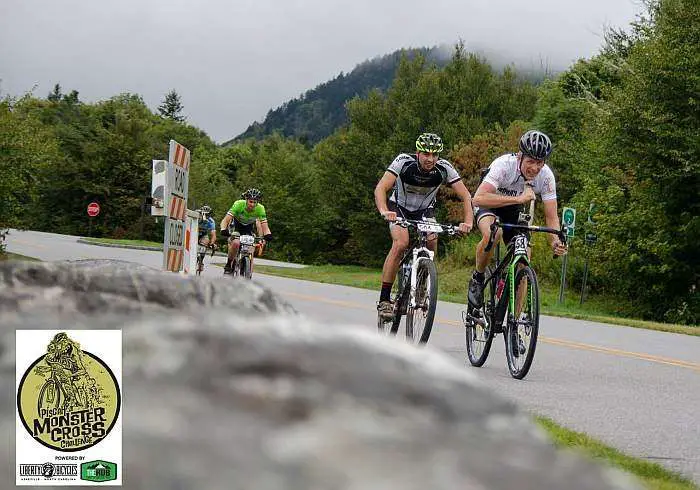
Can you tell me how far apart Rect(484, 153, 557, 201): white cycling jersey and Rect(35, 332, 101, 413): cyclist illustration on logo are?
6.81 metres

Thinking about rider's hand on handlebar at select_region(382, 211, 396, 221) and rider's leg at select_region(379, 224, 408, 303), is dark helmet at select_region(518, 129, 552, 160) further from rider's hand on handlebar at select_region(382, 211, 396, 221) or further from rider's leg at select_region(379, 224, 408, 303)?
rider's leg at select_region(379, 224, 408, 303)

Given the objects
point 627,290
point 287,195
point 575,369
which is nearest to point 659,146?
point 627,290

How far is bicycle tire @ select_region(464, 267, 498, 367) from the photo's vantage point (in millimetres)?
7957

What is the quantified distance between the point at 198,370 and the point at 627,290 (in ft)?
97.4

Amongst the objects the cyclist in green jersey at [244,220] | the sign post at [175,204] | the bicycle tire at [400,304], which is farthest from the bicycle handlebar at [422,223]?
the cyclist in green jersey at [244,220]

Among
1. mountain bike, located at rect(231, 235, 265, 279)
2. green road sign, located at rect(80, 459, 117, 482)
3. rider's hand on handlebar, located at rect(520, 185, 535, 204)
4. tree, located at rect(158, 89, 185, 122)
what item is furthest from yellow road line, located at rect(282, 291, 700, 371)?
tree, located at rect(158, 89, 185, 122)

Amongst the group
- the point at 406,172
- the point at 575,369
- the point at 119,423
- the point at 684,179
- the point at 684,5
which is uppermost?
the point at 684,5

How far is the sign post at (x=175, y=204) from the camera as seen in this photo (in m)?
10.2

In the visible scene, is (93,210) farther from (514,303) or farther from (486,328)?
(514,303)

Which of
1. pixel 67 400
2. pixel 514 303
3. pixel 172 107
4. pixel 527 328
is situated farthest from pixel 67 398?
pixel 172 107

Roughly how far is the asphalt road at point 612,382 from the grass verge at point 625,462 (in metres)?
0.28

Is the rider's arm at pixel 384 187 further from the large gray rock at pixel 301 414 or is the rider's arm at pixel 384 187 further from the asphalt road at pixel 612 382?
the large gray rock at pixel 301 414

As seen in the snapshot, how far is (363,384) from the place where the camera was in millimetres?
1090

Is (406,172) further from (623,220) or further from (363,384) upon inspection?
(623,220)
